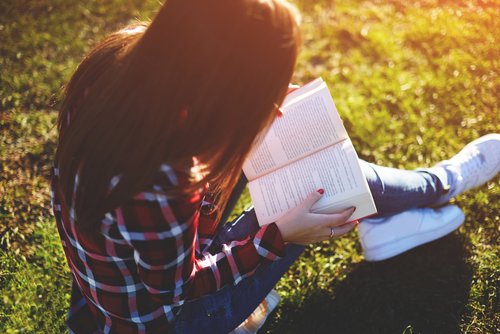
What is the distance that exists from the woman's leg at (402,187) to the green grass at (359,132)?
0.29 metres

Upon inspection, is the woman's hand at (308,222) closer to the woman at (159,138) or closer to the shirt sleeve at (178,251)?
the shirt sleeve at (178,251)

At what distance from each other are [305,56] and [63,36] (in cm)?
171

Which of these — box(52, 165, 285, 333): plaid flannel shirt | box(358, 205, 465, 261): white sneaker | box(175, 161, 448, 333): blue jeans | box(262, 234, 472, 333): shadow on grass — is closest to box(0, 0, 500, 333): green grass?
box(262, 234, 472, 333): shadow on grass

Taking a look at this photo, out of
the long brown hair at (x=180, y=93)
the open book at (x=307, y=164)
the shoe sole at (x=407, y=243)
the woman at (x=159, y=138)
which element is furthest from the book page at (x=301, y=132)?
the shoe sole at (x=407, y=243)

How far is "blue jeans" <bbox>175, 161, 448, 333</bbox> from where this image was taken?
149 centimetres

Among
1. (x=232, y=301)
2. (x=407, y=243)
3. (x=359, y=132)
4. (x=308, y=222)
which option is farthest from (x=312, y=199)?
(x=359, y=132)

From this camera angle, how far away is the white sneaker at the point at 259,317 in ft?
5.80

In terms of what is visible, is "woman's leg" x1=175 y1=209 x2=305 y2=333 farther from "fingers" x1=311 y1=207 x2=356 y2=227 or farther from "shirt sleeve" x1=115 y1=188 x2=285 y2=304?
"fingers" x1=311 y1=207 x2=356 y2=227

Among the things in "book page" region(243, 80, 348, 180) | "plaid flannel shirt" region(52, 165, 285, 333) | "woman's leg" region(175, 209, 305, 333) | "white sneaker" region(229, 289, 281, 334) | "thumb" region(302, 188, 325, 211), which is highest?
"book page" region(243, 80, 348, 180)

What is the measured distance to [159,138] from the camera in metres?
1.06

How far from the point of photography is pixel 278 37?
1099mm

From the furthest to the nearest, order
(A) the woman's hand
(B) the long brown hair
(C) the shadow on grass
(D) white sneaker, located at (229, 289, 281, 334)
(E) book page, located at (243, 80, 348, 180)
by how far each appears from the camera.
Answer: (C) the shadow on grass
(D) white sneaker, located at (229, 289, 281, 334)
(E) book page, located at (243, 80, 348, 180)
(A) the woman's hand
(B) the long brown hair

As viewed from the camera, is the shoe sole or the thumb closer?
the thumb

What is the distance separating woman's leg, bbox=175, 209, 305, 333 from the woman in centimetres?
10
